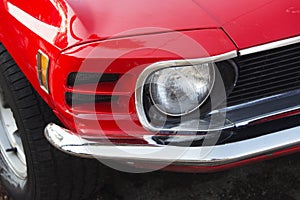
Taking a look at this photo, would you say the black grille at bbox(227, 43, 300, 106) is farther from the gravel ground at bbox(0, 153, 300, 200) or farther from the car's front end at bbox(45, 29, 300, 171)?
the gravel ground at bbox(0, 153, 300, 200)

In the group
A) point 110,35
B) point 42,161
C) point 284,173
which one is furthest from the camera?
point 284,173

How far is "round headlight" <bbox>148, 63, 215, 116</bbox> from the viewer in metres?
1.85

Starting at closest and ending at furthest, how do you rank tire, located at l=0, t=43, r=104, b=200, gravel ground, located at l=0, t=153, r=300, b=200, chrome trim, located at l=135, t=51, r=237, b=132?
chrome trim, located at l=135, t=51, r=237, b=132 → tire, located at l=0, t=43, r=104, b=200 → gravel ground, located at l=0, t=153, r=300, b=200

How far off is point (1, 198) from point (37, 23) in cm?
126

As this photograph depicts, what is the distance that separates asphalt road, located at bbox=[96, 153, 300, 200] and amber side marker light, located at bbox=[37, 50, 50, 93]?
100cm

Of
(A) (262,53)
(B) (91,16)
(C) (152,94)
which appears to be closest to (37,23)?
(B) (91,16)

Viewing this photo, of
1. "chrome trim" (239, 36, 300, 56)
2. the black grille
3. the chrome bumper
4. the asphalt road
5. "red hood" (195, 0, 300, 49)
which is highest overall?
"red hood" (195, 0, 300, 49)

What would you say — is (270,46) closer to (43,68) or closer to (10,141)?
(43,68)

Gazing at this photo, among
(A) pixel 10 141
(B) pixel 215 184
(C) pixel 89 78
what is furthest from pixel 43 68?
(B) pixel 215 184

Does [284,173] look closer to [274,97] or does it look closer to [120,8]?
[274,97]

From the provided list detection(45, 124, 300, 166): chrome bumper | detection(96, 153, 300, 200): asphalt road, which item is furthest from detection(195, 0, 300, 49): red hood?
detection(96, 153, 300, 200): asphalt road

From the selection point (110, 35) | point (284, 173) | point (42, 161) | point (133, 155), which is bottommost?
point (284, 173)

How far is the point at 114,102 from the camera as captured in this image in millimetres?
1874

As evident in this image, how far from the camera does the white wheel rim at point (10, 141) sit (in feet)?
9.10
